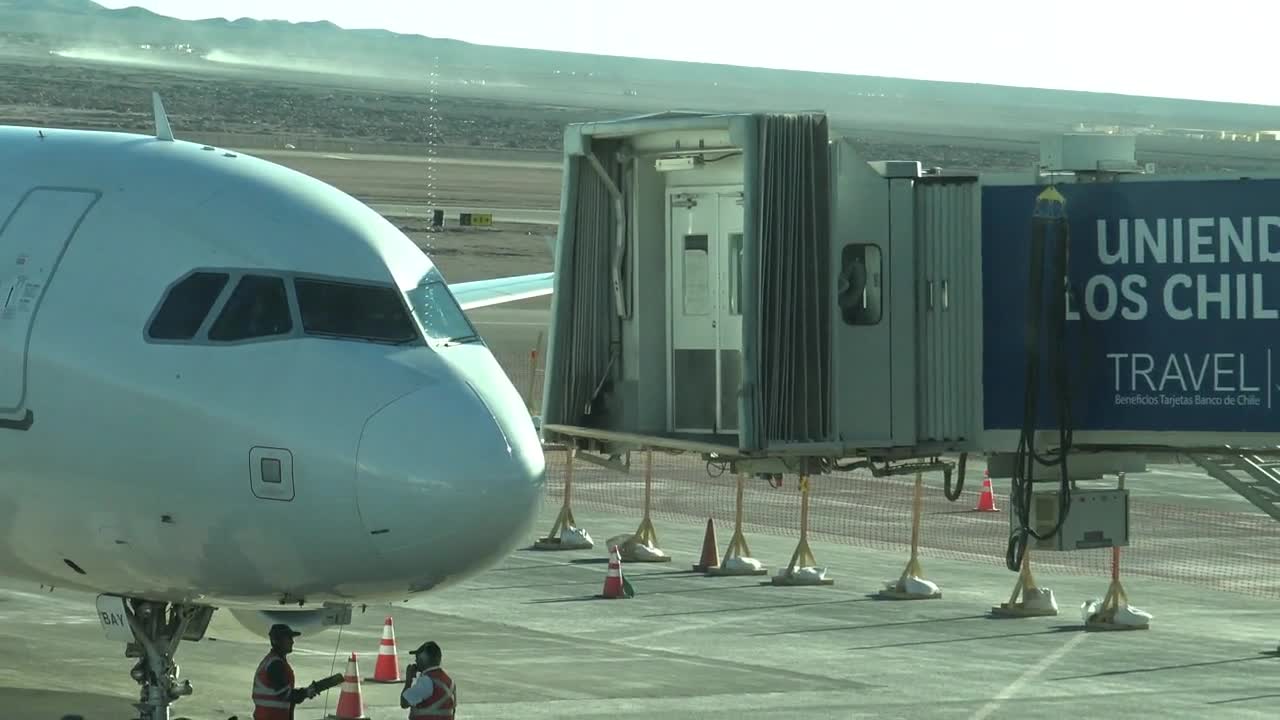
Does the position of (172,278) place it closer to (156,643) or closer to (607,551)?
(156,643)

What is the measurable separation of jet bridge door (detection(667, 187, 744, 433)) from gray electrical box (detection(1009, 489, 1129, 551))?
303cm

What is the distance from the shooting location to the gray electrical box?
67.6 ft

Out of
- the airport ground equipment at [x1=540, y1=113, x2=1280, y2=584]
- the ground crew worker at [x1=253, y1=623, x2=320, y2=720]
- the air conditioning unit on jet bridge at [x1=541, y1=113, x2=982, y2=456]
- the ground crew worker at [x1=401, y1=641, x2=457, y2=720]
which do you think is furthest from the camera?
the airport ground equipment at [x1=540, y1=113, x2=1280, y2=584]

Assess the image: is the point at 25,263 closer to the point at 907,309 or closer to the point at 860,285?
the point at 860,285

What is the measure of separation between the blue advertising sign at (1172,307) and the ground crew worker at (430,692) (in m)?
6.45

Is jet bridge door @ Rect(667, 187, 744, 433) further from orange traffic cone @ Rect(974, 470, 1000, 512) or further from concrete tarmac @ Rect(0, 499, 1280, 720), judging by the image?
orange traffic cone @ Rect(974, 470, 1000, 512)

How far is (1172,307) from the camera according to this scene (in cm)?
2000

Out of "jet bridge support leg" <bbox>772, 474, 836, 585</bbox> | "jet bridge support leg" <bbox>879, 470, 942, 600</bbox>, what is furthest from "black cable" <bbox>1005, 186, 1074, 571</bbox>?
"jet bridge support leg" <bbox>772, 474, 836, 585</bbox>

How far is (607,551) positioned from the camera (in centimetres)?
3238

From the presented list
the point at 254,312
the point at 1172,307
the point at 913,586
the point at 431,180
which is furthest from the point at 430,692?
the point at 431,180

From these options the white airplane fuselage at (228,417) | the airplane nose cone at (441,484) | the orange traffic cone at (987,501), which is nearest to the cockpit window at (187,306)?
the white airplane fuselage at (228,417)

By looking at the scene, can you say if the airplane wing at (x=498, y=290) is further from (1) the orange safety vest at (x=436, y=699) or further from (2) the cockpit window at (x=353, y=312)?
(2) the cockpit window at (x=353, y=312)

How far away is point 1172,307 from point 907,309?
2.46m

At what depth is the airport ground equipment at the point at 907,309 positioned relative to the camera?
19.6 m
